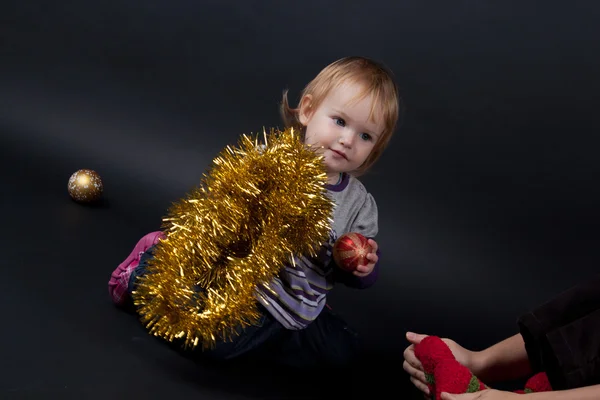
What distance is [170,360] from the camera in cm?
156

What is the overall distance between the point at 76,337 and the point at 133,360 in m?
0.13

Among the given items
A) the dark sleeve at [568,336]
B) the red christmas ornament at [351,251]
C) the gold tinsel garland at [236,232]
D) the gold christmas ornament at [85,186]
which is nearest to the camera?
the dark sleeve at [568,336]

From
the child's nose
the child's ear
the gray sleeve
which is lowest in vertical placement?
the gray sleeve

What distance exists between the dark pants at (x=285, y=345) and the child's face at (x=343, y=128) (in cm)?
37

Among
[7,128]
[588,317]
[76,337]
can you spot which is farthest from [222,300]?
[7,128]

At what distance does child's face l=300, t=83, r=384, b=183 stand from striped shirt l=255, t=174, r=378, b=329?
111mm

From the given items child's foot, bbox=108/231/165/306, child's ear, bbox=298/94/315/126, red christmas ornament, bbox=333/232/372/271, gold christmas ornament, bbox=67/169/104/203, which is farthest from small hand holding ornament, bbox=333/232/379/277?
gold christmas ornament, bbox=67/169/104/203

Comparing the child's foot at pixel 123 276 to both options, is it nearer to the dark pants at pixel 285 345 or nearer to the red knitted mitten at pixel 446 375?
the dark pants at pixel 285 345

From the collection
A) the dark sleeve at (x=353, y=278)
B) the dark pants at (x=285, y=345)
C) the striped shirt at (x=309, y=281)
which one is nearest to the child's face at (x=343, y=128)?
the striped shirt at (x=309, y=281)

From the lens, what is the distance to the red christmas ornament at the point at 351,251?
4.96 feet

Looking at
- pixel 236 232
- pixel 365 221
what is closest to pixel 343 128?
pixel 365 221

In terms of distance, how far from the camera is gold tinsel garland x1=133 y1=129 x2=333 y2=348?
1.35 meters

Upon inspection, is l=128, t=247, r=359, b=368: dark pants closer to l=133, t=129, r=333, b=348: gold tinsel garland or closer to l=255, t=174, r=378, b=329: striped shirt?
l=255, t=174, r=378, b=329: striped shirt

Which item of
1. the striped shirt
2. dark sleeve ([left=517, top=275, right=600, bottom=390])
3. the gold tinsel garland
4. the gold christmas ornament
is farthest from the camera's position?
the gold christmas ornament
